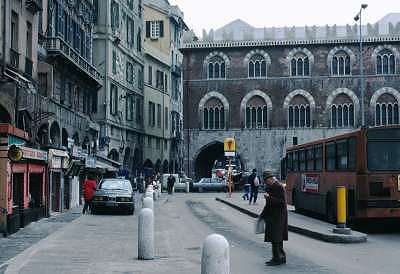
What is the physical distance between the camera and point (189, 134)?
208ft

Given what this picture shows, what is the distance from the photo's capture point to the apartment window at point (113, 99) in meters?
50.5

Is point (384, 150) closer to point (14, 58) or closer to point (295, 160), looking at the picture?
point (295, 160)

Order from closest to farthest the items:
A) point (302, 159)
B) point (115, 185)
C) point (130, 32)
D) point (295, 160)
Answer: point (302, 159) → point (295, 160) → point (115, 185) → point (130, 32)

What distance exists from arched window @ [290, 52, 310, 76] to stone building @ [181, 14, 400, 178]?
0.30 feet

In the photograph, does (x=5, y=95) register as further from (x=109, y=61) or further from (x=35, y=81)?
(x=109, y=61)

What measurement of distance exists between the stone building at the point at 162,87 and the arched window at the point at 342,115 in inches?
674

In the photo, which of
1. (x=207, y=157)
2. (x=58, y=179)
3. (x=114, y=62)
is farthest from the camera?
(x=207, y=157)

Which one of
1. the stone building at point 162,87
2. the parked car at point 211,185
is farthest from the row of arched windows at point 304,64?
the parked car at point 211,185

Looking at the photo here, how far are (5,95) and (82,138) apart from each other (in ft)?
57.5

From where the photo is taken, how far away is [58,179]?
29.4 metres

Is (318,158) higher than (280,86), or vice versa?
(280,86)

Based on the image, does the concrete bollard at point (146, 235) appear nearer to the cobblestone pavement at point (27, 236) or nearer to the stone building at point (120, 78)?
the cobblestone pavement at point (27, 236)

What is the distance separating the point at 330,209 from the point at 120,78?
3388 cm

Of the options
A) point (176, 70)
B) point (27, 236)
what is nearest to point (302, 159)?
point (27, 236)
